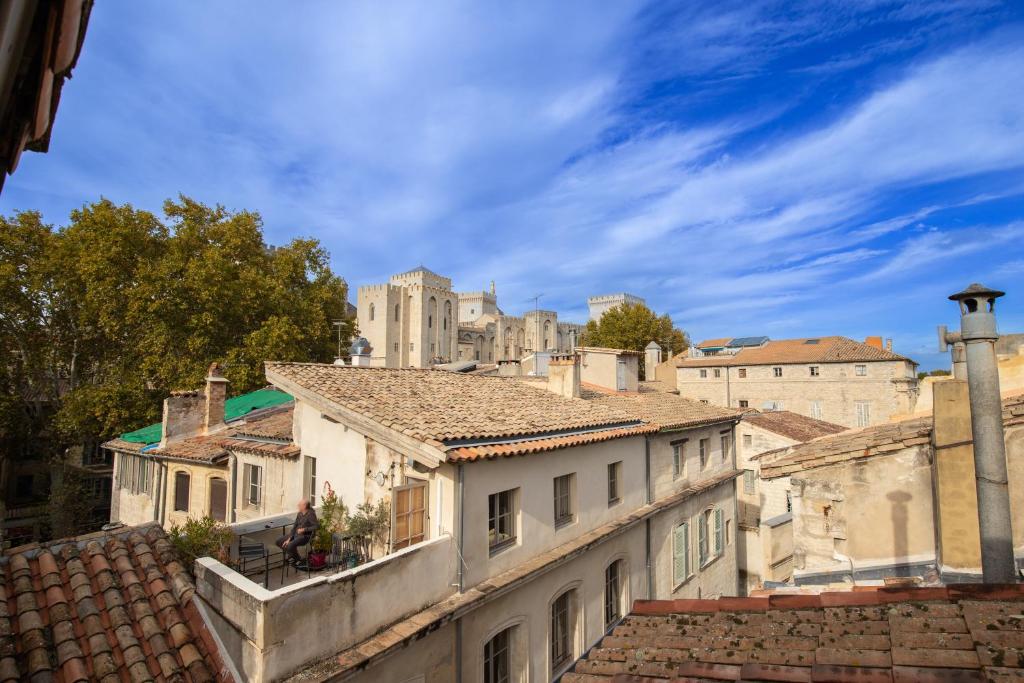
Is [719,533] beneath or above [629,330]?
beneath

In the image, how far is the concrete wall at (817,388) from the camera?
120ft

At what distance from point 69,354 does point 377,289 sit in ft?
202

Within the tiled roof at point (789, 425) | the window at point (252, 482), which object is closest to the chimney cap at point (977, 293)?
the window at point (252, 482)

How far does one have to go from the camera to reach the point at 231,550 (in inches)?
340

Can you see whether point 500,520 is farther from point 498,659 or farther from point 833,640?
point 833,640

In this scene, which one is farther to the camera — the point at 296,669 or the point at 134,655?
the point at 296,669

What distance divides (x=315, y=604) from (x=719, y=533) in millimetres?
15762

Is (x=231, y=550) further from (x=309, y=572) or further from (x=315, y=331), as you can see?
(x=315, y=331)

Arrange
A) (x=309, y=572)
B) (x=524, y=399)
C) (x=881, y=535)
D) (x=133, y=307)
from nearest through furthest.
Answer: (x=881, y=535) < (x=309, y=572) < (x=524, y=399) < (x=133, y=307)

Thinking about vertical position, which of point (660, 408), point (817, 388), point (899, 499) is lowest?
point (899, 499)

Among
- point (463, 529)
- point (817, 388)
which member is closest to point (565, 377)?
point (463, 529)

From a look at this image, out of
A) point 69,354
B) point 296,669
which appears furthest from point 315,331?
point 296,669

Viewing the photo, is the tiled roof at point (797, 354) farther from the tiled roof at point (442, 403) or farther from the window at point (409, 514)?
the window at point (409, 514)

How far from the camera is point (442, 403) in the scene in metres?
10.7
